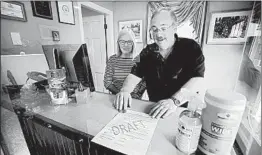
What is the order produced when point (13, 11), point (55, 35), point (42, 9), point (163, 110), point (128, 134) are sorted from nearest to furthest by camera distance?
point (128, 134)
point (163, 110)
point (13, 11)
point (42, 9)
point (55, 35)

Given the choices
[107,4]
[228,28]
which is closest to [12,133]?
[107,4]

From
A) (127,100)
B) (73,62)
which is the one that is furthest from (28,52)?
(127,100)

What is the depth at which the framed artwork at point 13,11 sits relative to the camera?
0.65 metres

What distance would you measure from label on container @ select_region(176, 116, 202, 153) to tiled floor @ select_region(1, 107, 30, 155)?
71 centimetres

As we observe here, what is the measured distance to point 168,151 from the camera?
32cm

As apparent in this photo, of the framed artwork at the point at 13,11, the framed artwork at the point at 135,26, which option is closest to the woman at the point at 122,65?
the framed artwork at the point at 135,26

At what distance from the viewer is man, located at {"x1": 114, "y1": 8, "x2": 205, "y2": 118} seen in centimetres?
79

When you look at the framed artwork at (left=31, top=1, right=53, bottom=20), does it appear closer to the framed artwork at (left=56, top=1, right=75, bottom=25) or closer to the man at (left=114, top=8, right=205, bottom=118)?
the framed artwork at (left=56, top=1, right=75, bottom=25)

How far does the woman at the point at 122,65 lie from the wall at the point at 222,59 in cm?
108

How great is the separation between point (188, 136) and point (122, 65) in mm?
885

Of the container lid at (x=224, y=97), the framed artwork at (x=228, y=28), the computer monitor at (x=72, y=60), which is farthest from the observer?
the framed artwork at (x=228, y=28)

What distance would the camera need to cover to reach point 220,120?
268mm

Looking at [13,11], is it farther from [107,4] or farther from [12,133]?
[107,4]

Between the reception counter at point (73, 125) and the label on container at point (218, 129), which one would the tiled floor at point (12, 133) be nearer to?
the reception counter at point (73, 125)
